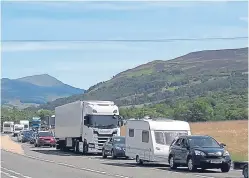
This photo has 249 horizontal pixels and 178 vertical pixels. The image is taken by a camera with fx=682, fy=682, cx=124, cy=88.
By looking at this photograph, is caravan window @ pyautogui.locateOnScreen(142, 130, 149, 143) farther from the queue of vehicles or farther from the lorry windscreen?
the lorry windscreen

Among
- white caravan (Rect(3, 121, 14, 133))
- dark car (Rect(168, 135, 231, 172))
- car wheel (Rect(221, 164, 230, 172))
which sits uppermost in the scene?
white caravan (Rect(3, 121, 14, 133))

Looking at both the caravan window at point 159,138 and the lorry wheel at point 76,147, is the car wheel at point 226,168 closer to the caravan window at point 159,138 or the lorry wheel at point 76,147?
the caravan window at point 159,138

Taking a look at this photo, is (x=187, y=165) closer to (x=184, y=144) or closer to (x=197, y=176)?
(x=184, y=144)

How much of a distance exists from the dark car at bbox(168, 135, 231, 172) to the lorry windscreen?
15.1 meters

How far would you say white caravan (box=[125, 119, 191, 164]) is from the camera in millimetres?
31641

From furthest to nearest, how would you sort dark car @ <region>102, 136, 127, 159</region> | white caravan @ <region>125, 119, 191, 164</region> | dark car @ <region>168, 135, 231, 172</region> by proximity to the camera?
dark car @ <region>102, 136, 127, 159</region>, white caravan @ <region>125, 119, 191, 164</region>, dark car @ <region>168, 135, 231, 172</region>

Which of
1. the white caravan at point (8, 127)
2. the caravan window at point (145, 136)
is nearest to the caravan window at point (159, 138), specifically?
the caravan window at point (145, 136)

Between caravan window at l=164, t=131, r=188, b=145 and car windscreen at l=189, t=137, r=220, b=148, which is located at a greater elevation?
caravan window at l=164, t=131, r=188, b=145

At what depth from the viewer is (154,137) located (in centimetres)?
3216

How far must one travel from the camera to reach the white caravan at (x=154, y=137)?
31.6 m

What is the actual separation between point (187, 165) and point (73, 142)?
70.4ft

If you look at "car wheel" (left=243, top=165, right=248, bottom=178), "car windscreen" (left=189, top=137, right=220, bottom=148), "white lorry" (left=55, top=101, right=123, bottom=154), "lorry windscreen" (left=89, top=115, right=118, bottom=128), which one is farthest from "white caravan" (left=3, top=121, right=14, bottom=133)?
"car wheel" (left=243, top=165, right=248, bottom=178)

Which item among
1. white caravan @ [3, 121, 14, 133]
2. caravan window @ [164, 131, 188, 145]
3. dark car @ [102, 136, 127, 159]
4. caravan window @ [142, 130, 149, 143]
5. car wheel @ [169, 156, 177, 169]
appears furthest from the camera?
white caravan @ [3, 121, 14, 133]

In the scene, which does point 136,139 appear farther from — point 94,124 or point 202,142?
point 94,124
